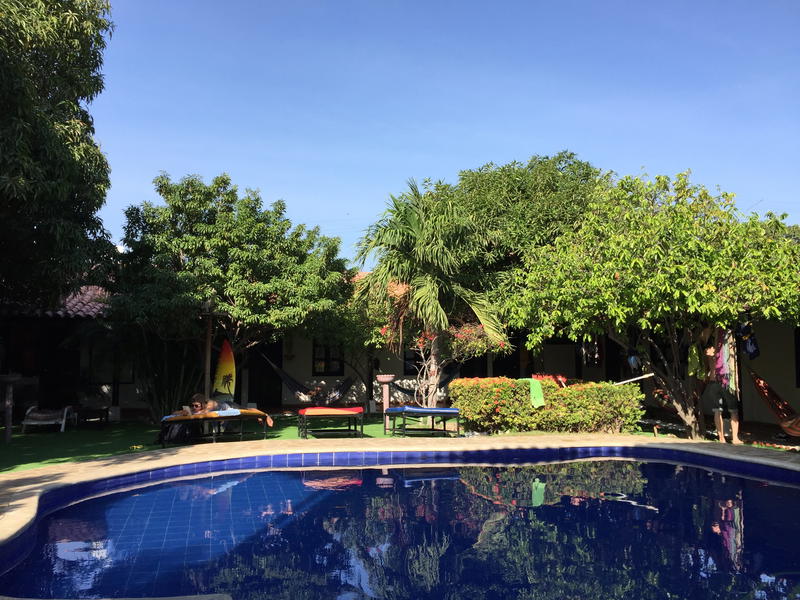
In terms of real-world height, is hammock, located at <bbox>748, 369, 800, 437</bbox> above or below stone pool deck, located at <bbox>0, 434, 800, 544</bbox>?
above

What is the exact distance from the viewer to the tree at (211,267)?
11.1 m

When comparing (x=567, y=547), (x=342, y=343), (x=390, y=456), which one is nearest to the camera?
(x=567, y=547)

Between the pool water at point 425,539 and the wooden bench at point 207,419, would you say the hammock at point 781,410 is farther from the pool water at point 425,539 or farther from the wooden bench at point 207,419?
the wooden bench at point 207,419

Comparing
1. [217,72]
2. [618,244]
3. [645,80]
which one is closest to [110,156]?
[217,72]

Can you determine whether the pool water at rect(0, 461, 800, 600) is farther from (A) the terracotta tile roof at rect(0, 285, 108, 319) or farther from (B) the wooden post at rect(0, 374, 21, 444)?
(A) the terracotta tile roof at rect(0, 285, 108, 319)

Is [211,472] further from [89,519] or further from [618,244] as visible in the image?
[618,244]

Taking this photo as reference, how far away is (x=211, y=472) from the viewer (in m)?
8.54

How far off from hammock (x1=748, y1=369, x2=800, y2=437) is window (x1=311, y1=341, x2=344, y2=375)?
35.4 ft

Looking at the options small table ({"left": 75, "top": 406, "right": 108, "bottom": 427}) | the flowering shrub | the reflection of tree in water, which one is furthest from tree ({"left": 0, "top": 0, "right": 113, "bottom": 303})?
the flowering shrub

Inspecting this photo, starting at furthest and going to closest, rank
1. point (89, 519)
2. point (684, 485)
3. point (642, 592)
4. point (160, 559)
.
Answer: point (684, 485) → point (89, 519) → point (160, 559) → point (642, 592)

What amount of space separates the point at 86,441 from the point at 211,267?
3.77 meters

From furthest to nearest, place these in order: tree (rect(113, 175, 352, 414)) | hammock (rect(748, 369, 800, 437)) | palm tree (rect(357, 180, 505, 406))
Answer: palm tree (rect(357, 180, 505, 406)) → tree (rect(113, 175, 352, 414)) → hammock (rect(748, 369, 800, 437))

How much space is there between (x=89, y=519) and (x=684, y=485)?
7078 mm

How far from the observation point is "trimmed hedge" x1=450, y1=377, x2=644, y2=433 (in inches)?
449
